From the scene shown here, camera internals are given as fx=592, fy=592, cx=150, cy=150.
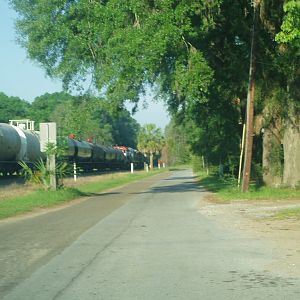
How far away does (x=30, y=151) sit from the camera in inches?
1647

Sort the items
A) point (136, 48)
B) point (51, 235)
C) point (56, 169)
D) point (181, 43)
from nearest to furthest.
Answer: point (51, 235), point (136, 48), point (181, 43), point (56, 169)

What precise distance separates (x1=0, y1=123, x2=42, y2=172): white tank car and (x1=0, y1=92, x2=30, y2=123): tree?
69.1 meters

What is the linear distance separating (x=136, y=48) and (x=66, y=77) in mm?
7382

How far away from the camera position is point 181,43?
22422mm

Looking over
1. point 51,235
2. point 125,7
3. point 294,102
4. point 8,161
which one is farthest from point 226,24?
point 8,161

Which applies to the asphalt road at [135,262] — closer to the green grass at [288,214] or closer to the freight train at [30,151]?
the green grass at [288,214]

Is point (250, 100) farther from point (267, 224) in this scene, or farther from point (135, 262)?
point (135, 262)

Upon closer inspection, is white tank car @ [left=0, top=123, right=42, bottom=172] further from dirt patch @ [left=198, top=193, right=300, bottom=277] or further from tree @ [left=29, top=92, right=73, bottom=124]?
tree @ [left=29, top=92, right=73, bottom=124]

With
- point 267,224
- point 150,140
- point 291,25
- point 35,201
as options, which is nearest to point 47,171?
point 35,201

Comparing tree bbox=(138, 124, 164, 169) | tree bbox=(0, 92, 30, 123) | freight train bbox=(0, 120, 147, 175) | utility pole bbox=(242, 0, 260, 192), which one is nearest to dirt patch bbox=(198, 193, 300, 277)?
utility pole bbox=(242, 0, 260, 192)

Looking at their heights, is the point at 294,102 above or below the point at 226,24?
below

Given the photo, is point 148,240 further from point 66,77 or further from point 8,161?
point 8,161

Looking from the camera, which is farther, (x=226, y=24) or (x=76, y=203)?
(x=226, y=24)

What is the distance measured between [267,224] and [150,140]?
89424mm
